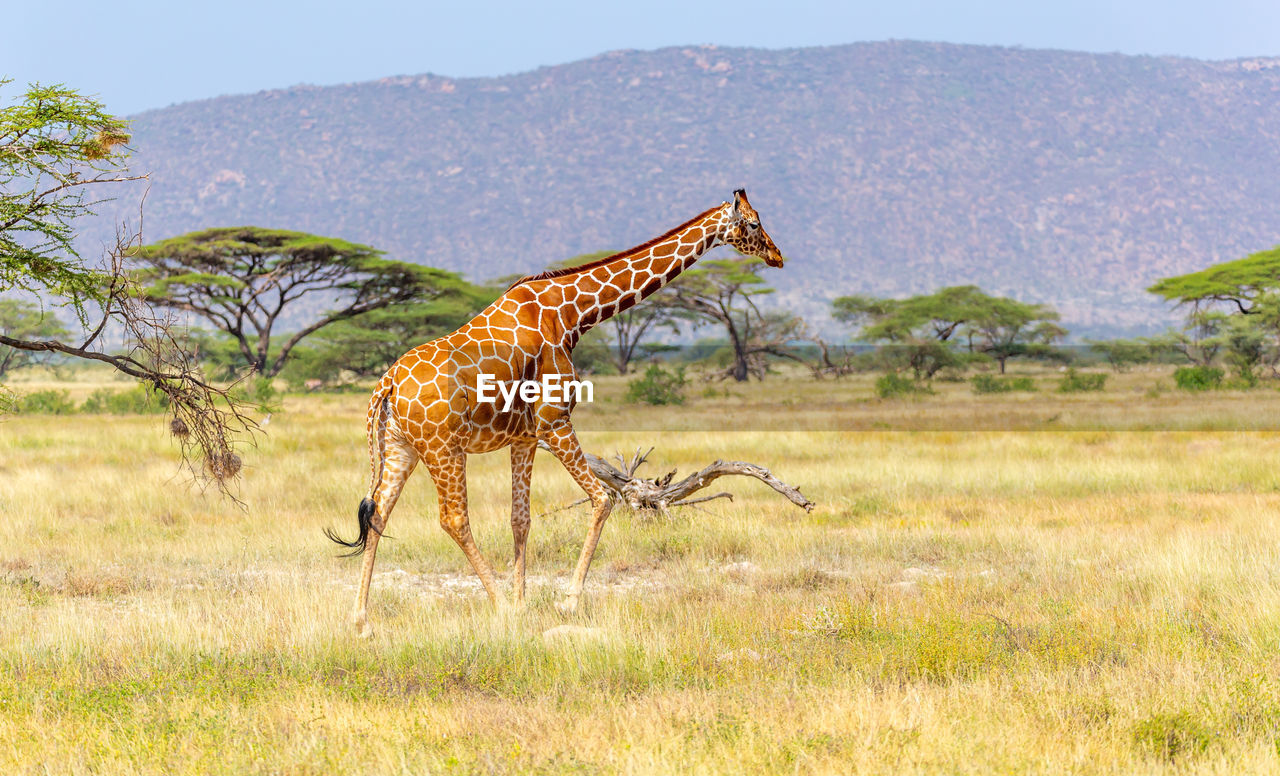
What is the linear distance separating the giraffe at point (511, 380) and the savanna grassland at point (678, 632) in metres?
0.67

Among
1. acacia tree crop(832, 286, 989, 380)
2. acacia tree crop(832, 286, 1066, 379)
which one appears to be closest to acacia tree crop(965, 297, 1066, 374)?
acacia tree crop(832, 286, 1066, 379)

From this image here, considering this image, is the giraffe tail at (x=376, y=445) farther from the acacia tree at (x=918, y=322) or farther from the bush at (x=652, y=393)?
the acacia tree at (x=918, y=322)

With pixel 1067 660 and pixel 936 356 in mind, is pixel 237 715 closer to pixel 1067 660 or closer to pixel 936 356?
pixel 1067 660

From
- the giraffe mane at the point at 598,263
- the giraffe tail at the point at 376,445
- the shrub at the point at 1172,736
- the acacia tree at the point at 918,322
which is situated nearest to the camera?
the shrub at the point at 1172,736

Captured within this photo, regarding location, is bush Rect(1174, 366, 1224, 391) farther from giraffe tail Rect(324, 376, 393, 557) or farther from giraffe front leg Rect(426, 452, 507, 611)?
giraffe tail Rect(324, 376, 393, 557)

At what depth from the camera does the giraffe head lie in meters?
7.74

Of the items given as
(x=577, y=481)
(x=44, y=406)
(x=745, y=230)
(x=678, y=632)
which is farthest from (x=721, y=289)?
(x=678, y=632)

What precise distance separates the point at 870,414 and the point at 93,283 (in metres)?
23.2

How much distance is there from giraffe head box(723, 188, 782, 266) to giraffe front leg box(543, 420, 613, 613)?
1.74m

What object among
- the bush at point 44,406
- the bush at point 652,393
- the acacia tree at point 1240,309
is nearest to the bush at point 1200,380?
the acacia tree at point 1240,309

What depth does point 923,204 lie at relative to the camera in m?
194

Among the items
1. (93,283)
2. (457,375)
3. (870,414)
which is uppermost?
(93,283)

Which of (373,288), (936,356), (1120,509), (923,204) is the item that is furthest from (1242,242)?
(1120,509)

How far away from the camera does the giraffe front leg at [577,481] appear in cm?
731
